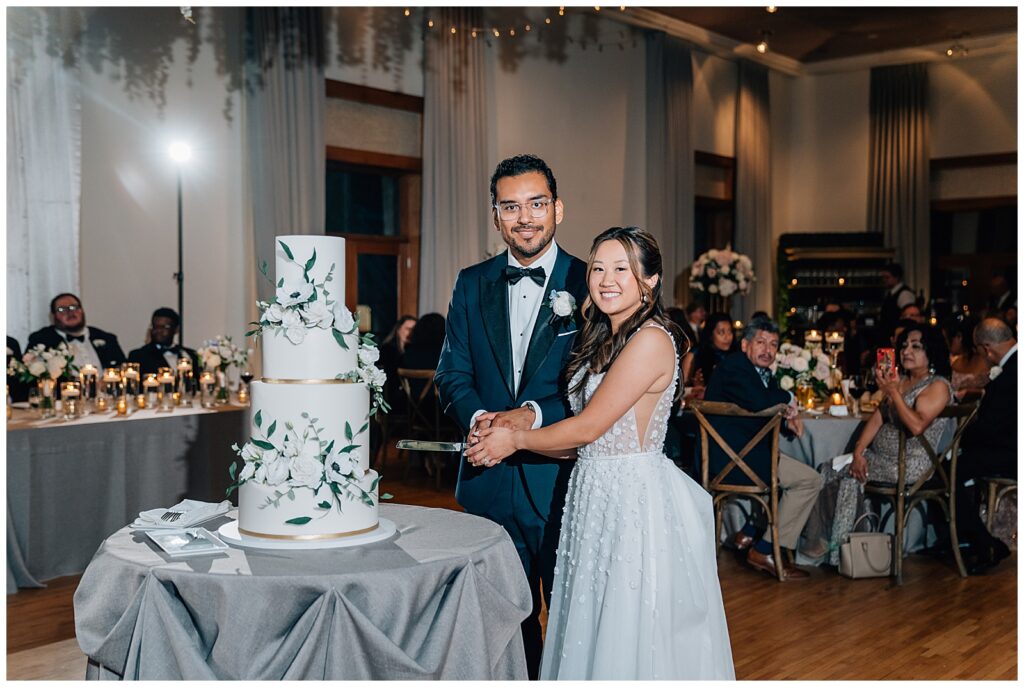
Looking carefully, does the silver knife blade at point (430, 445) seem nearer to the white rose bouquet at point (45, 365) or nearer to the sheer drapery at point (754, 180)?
the white rose bouquet at point (45, 365)

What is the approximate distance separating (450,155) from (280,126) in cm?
201

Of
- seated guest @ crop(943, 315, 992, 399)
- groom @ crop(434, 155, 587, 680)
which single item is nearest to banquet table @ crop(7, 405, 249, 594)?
groom @ crop(434, 155, 587, 680)

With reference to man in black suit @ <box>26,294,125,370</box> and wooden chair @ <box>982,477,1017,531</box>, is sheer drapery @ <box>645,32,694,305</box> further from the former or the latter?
man in black suit @ <box>26,294,125,370</box>

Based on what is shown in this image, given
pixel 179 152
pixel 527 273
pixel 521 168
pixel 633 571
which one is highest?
pixel 179 152

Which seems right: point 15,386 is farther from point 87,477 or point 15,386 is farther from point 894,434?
point 894,434

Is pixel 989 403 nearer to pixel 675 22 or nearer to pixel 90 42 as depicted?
pixel 90 42

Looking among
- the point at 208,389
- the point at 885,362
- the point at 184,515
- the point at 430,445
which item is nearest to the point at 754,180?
the point at 885,362

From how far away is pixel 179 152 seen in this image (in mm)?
8672

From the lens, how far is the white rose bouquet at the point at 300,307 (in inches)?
95.3

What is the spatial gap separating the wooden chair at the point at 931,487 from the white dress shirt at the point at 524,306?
3221mm

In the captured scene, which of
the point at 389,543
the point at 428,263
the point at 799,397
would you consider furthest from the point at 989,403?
the point at 428,263

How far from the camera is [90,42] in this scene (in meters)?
8.08

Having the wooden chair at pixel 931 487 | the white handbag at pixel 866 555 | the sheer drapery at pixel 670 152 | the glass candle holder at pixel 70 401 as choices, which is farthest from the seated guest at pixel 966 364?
the glass candle holder at pixel 70 401

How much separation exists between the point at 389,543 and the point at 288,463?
305 millimetres
